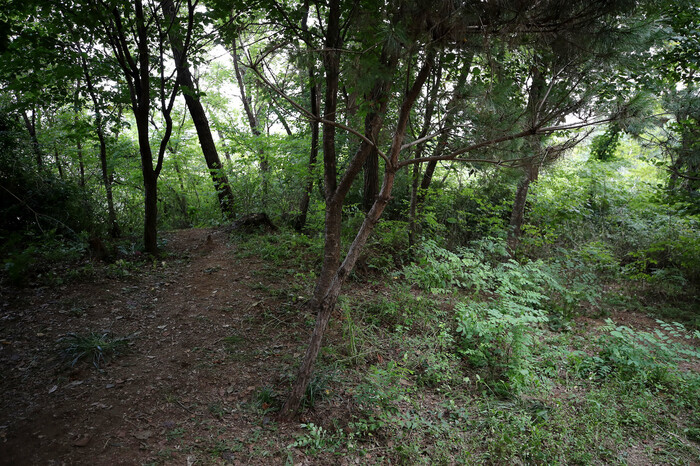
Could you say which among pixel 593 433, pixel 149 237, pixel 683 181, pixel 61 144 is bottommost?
pixel 593 433

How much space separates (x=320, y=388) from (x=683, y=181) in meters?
6.88

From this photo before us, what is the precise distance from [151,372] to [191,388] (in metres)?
0.47

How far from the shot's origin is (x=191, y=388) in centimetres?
319

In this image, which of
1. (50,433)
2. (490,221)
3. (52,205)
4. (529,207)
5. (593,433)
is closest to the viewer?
(50,433)

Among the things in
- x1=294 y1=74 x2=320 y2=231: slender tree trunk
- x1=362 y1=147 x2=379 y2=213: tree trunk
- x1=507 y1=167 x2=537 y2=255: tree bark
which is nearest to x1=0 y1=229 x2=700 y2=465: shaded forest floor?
x1=362 y1=147 x2=379 y2=213: tree trunk

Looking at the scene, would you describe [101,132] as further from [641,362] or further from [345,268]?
[641,362]

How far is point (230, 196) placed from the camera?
8.50m

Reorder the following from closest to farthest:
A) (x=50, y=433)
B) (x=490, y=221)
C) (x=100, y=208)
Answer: (x=50, y=433) < (x=100, y=208) < (x=490, y=221)

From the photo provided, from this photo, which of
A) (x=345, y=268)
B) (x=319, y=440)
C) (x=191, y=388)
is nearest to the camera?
(x=319, y=440)

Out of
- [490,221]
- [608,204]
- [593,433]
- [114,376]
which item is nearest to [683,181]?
[608,204]

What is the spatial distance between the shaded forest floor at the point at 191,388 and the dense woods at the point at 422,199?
0.05m

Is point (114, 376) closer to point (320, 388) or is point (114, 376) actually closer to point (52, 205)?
point (320, 388)

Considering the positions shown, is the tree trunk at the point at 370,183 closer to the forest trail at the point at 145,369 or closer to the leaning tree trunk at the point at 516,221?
the forest trail at the point at 145,369

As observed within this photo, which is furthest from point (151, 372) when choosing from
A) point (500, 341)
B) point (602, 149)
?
point (602, 149)
